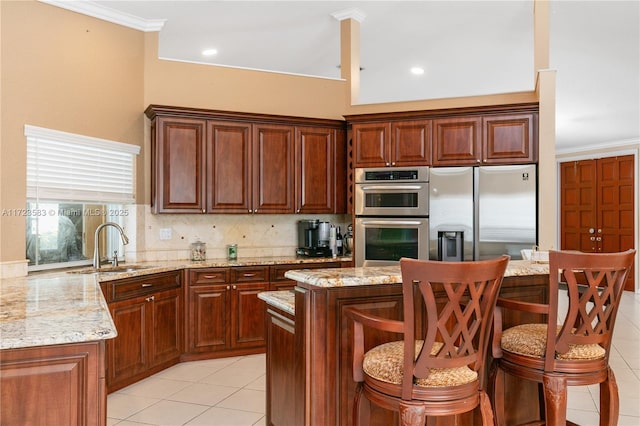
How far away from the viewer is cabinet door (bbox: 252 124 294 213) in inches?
192

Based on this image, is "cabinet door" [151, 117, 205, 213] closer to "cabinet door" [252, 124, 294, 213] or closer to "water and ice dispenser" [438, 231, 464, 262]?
"cabinet door" [252, 124, 294, 213]

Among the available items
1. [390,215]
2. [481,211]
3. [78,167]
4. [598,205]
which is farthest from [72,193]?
[598,205]

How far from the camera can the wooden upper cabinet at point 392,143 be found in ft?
15.5

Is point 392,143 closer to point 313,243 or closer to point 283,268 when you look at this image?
point 313,243

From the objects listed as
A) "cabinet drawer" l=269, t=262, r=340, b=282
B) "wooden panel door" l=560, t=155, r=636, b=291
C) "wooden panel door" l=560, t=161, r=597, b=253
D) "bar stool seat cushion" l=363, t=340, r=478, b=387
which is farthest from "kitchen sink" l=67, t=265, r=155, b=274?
"wooden panel door" l=560, t=161, r=597, b=253

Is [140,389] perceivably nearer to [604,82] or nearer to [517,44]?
[517,44]

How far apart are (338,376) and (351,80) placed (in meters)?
3.74

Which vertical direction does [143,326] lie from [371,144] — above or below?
below

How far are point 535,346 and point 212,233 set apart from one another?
3485mm

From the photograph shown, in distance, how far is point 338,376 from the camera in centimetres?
228

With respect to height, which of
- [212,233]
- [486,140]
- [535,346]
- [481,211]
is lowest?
[535,346]

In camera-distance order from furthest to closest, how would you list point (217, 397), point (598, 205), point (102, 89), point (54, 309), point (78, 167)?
point (598, 205) < point (102, 89) < point (78, 167) < point (217, 397) < point (54, 309)

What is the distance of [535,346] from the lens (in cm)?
230

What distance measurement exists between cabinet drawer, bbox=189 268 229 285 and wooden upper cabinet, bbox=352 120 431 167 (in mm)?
1672
